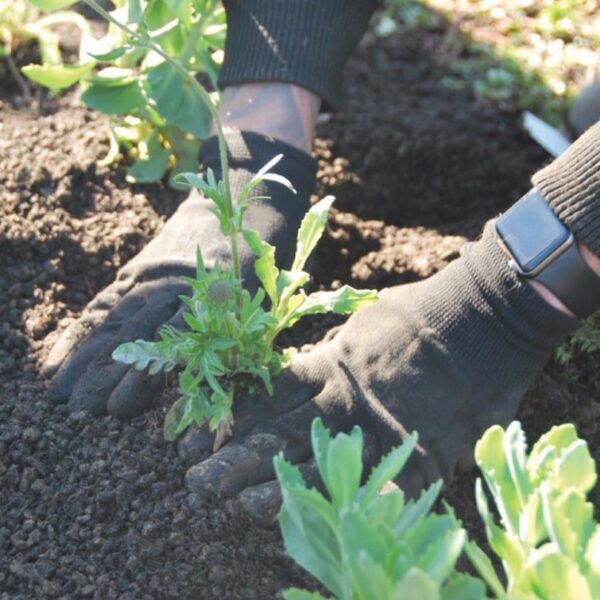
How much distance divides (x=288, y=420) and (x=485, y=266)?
45 centimetres

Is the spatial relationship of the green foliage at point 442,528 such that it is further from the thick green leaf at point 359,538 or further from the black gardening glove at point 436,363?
the black gardening glove at point 436,363

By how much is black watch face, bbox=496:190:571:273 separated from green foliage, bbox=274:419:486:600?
703mm

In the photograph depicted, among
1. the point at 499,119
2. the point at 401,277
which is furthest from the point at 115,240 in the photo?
the point at 499,119

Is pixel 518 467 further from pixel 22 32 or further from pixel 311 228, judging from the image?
pixel 22 32

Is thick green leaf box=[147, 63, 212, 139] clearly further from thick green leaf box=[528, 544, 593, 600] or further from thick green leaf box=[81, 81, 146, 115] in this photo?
thick green leaf box=[528, 544, 593, 600]

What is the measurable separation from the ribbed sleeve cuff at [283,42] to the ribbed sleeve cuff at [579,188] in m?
0.59

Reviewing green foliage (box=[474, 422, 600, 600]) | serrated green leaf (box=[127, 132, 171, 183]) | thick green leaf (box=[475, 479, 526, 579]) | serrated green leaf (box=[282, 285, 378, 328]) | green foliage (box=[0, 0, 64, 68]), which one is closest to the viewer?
green foliage (box=[474, 422, 600, 600])

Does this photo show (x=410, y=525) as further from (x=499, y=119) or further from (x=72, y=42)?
(x=72, y=42)

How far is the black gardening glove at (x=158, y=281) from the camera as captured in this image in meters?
1.69

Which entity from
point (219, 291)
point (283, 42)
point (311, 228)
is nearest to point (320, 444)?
point (219, 291)

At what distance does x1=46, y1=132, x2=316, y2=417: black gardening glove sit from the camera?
5.54 ft

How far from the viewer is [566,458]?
1.04 m

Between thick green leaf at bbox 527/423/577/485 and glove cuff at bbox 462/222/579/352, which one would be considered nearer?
thick green leaf at bbox 527/423/577/485

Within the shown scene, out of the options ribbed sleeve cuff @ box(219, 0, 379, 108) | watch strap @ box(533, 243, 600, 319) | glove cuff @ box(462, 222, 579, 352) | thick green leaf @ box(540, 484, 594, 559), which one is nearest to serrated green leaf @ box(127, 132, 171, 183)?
ribbed sleeve cuff @ box(219, 0, 379, 108)
